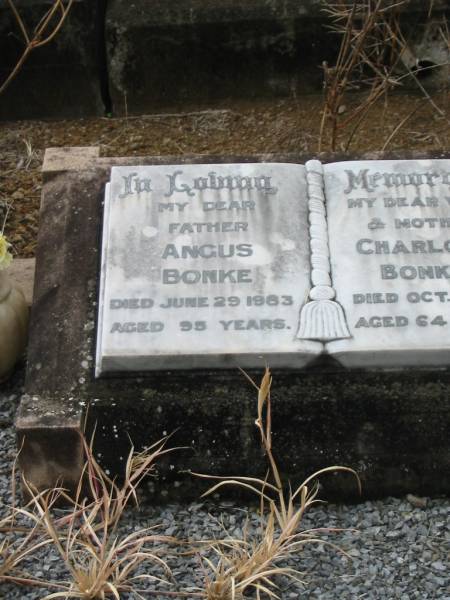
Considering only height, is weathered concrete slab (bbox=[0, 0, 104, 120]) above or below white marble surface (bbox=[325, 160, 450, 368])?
above

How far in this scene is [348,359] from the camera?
3105mm

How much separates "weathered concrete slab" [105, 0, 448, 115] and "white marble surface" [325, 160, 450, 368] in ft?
5.50

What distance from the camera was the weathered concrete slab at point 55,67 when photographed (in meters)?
4.93

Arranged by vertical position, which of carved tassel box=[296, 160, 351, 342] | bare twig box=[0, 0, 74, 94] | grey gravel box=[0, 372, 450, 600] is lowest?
grey gravel box=[0, 372, 450, 600]

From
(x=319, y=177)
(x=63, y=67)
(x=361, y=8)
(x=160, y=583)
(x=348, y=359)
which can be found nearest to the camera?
(x=160, y=583)

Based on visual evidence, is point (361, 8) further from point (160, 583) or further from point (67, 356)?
point (160, 583)

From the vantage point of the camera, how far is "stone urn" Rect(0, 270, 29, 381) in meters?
3.53

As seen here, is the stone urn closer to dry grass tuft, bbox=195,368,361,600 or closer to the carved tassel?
dry grass tuft, bbox=195,368,361,600

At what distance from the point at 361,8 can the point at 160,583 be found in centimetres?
314

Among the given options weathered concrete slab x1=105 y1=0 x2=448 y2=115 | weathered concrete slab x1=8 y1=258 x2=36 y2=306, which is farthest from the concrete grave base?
weathered concrete slab x1=105 y1=0 x2=448 y2=115

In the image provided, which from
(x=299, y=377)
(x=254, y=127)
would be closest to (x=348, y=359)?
(x=299, y=377)

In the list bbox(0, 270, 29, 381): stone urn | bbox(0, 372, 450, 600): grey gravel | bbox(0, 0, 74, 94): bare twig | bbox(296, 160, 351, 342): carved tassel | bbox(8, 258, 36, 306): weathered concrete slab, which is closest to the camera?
bbox(0, 372, 450, 600): grey gravel

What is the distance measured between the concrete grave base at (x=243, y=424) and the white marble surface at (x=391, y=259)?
0.13 metres

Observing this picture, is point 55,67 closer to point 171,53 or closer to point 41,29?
point 171,53
